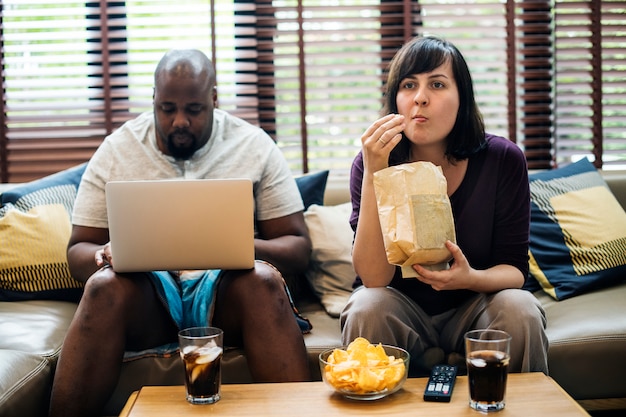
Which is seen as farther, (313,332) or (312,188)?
(312,188)

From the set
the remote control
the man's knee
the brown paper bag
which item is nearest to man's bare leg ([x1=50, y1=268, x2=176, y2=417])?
the man's knee

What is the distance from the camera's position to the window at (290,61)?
9.41ft

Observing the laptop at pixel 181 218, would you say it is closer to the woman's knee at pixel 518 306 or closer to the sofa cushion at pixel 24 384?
the sofa cushion at pixel 24 384

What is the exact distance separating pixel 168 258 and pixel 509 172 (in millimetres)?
898

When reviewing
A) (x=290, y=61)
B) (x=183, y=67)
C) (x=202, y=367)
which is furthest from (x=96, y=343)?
(x=290, y=61)

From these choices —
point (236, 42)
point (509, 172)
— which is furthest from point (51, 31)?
point (509, 172)

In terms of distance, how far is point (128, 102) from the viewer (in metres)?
2.89

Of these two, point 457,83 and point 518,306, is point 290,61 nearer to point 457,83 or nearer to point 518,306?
point 457,83

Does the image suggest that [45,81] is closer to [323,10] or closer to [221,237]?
[323,10]

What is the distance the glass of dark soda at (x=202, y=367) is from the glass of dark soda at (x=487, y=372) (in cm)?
48

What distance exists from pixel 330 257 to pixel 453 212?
1.77 feet

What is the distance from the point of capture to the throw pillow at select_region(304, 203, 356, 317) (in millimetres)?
2254

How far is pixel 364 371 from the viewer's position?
1347mm

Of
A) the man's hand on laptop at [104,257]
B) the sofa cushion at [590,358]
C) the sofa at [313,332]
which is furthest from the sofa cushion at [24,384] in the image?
the sofa cushion at [590,358]
